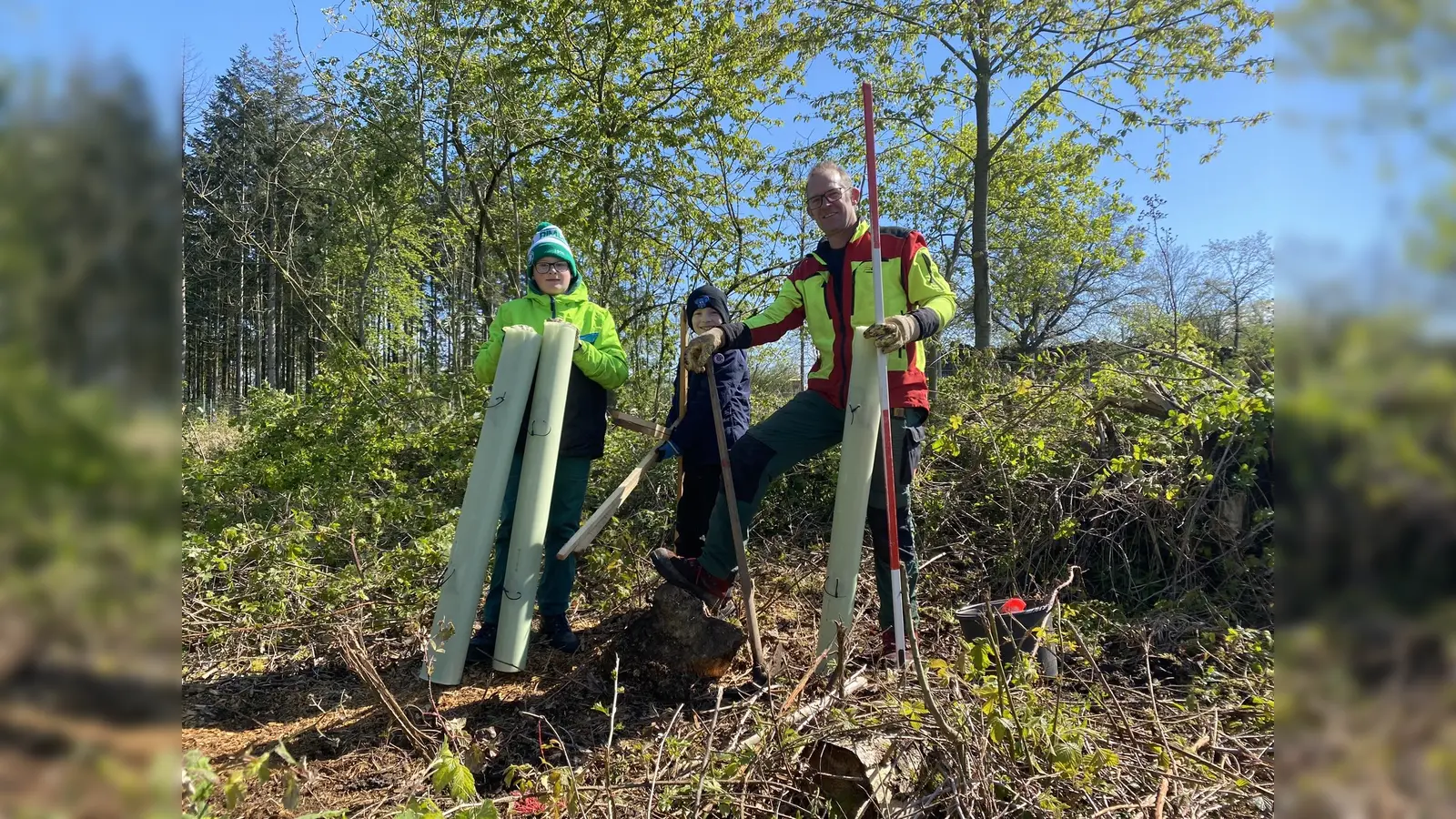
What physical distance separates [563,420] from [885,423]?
1.54m

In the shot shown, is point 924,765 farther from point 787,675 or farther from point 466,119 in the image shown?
point 466,119

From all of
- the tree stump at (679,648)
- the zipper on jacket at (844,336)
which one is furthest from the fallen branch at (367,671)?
the zipper on jacket at (844,336)

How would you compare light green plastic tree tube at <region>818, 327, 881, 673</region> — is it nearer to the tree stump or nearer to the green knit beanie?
the tree stump

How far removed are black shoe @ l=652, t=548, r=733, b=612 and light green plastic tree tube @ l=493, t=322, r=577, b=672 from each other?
58 centimetres

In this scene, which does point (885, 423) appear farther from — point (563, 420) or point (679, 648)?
point (563, 420)

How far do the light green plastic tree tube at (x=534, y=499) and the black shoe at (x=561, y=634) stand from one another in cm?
20

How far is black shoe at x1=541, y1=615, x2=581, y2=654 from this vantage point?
346cm

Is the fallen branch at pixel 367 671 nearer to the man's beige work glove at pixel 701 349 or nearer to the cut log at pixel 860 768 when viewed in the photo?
the cut log at pixel 860 768

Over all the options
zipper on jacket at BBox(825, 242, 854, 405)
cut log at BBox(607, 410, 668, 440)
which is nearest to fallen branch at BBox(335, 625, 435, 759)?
cut log at BBox(607, 410, 668, 440)

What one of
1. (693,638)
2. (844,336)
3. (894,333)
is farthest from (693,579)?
(894,333)

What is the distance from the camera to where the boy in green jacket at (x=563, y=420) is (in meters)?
3.39

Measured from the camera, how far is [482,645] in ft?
10.8

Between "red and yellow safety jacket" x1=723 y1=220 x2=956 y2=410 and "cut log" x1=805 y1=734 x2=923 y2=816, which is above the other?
"red and yellow safety jacket" x1=723 y1=220 x2=956 y2=410

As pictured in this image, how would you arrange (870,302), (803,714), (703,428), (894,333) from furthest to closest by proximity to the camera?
(703,428) < (870,302) < (894,333) < (803,714)
